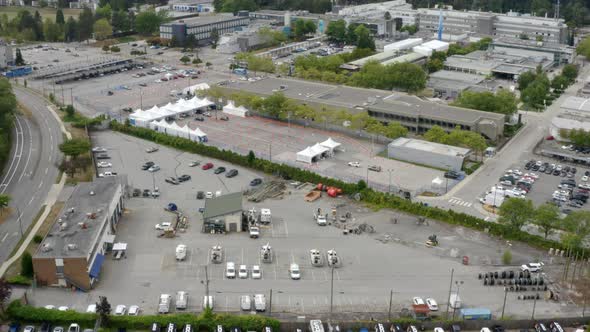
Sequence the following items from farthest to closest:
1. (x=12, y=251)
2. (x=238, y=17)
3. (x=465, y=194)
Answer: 1. (x=238, y=17)
2. (x=465, y=194)
3. (x=12, y=251)

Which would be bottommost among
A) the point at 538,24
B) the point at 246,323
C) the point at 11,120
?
the point at 246,323

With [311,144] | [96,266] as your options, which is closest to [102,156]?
[311,144]

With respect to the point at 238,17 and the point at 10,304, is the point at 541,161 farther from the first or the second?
the point at 238,17

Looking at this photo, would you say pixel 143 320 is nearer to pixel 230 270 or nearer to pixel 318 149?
pixel 230 270

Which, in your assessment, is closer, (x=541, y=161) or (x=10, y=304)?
(x=10, y=304)

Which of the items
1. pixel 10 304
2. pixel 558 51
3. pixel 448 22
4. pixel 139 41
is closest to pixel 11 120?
pixel 10 304

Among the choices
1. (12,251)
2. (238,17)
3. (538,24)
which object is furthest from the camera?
(238,17)

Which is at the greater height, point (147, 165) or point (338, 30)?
point (338, 30)

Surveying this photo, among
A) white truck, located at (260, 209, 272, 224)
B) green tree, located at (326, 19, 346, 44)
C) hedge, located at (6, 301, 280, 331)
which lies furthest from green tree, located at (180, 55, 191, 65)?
hedge, located at (6, 301, 280, 331)
